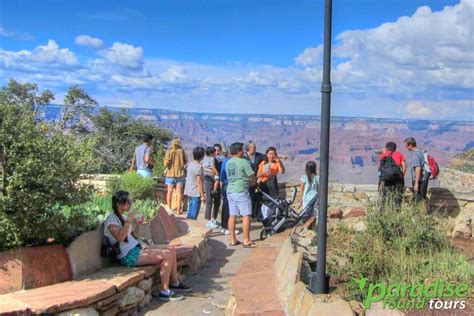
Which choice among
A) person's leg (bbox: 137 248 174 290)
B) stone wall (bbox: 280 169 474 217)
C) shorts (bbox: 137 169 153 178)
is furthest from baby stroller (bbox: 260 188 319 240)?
person's leg (bbox: 137 248 174 290)

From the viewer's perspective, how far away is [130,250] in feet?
19.2

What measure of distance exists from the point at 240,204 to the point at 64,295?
358 centimetres

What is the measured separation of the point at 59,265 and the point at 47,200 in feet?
2.20

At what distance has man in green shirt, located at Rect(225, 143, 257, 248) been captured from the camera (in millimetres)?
7766

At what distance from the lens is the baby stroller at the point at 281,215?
335 inches

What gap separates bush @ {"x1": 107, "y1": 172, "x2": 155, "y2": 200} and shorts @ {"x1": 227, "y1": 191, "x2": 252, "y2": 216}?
2108 mm

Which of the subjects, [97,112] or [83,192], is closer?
[83,192]

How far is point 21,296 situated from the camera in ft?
14.9

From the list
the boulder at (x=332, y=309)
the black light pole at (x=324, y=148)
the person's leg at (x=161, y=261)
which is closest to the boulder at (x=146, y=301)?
the person's leg at (x=161, y=261)

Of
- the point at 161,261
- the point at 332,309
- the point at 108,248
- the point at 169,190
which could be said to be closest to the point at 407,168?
the point at 169,190

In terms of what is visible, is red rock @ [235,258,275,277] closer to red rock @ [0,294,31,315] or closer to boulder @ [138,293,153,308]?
boulder @ [138,293,153,308]

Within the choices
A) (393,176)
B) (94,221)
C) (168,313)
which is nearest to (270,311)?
(168,313)

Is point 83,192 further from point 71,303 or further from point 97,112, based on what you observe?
point 97,112

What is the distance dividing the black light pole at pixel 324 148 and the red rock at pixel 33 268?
8.21 ft
